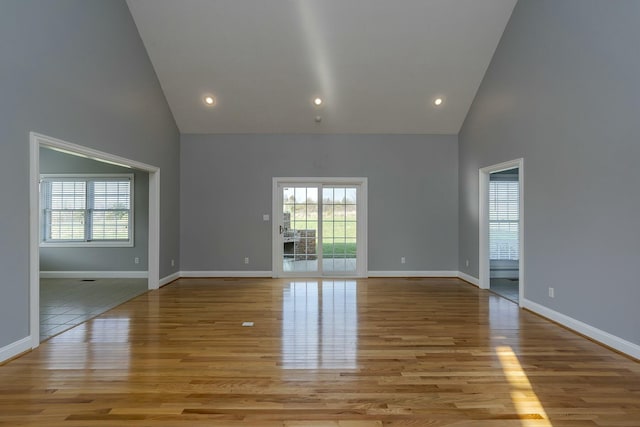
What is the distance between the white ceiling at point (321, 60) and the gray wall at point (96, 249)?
1.76m

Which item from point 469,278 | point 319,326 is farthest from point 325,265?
point 319,326

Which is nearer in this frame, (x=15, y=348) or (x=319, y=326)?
(x=15, y=348)

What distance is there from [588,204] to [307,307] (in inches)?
135

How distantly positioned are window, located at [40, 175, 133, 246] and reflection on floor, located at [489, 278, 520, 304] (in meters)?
6.85

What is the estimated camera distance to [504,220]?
702cm

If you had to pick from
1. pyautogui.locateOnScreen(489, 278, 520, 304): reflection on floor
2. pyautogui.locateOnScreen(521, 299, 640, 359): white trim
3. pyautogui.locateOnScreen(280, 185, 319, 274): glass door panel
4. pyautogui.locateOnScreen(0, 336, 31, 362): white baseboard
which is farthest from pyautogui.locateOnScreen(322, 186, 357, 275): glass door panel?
pyautogui.locateOnScreen(0, 336, 31, 362): white baseboard

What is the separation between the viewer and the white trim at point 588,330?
3094 millimetres

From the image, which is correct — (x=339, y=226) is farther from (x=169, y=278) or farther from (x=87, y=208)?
(x=87, y=208)

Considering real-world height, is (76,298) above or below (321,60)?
below

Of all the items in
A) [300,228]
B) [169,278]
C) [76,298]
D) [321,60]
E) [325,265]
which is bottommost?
[76,298]

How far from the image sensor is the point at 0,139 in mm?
2863

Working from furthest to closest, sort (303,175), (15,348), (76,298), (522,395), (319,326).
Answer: (303,175)
(76,298)
(319,326)
(15,348)
(522,395)

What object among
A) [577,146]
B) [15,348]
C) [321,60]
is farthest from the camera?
[321,60]

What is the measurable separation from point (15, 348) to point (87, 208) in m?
4.68
